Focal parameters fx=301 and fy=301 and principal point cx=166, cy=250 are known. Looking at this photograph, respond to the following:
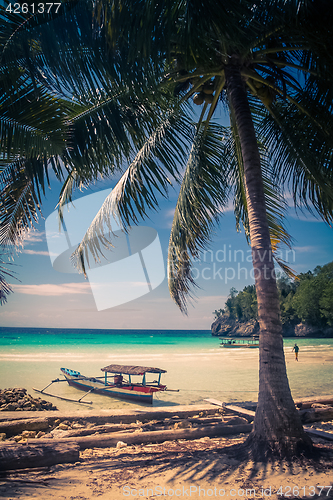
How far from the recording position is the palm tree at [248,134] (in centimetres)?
290

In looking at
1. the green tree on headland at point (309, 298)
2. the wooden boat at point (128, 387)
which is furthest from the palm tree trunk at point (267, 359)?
the green tree on headland at point (309, 298)

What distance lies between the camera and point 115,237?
571cm

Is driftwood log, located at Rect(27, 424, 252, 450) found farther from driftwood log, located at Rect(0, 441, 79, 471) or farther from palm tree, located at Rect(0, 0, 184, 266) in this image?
palm tree, located at Rect(0, 0, 184, 266)

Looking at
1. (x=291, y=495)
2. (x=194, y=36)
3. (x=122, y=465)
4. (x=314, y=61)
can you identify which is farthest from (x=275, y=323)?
(x=314, y=61)

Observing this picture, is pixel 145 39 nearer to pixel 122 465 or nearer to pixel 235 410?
pixel 122 465

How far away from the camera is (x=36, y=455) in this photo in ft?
11.2

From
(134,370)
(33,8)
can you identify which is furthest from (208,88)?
(134,370)

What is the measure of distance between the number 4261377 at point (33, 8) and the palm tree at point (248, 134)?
38cm

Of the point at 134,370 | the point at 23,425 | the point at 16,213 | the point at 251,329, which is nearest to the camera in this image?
the point at 16,213

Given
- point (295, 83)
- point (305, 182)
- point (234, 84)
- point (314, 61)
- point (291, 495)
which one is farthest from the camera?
point (305, 182)

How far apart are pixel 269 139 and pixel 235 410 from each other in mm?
5464

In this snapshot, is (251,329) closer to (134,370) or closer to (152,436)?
(134,370)

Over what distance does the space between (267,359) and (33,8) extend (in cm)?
430

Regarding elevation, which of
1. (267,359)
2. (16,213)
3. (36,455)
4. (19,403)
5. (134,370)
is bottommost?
(19,403)
